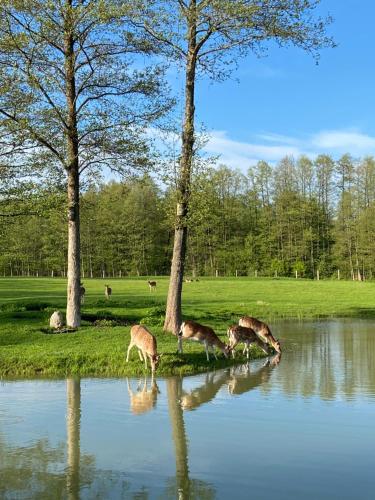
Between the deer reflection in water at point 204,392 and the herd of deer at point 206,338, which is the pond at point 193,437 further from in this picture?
the herd of deer at point 206,338

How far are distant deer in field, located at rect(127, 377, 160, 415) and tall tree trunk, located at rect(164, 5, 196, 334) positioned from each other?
7299mm

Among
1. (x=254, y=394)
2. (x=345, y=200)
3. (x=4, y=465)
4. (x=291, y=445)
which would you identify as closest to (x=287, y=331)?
(x=254, y=394)

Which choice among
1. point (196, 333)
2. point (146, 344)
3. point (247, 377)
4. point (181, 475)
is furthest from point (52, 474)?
point (196, 333)

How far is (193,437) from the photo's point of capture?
31.0ft

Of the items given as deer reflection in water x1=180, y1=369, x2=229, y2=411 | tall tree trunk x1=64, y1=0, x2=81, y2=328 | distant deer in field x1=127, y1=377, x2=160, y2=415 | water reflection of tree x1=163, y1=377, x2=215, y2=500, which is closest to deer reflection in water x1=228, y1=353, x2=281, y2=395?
deer reflection in water x1=180, y1=369, x2=229, y2=411

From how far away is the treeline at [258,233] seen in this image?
88.6m

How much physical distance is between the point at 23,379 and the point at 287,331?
600 inches

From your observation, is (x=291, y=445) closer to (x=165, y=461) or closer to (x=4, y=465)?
(x=165, y=461)

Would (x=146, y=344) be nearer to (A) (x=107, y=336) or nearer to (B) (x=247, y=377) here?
(B) (x=247, y=377)

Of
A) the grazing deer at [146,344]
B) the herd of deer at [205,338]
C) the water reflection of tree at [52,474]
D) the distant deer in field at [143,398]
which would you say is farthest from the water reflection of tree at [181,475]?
the herd of deer at [205,338]

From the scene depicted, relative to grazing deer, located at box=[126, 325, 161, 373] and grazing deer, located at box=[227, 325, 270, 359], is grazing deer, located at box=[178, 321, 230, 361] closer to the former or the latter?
grazing deer, located at box=[227, 325, 270, 359]

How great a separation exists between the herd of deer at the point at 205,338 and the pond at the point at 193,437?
1.01 metres

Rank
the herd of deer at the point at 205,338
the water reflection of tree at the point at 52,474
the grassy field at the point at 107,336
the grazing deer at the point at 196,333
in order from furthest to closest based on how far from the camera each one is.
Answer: the grazing deer at the point at 196,333
the grassy field at the point at 107,336
the herd of deer at the point at 205,338
the water reflection of tree at the point at 52,474

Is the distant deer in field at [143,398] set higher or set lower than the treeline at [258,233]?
lower
